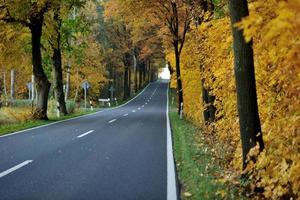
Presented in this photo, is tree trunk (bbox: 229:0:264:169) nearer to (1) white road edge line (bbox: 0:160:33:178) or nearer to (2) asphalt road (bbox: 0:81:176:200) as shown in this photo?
(2) asphalt road (bbox: 0:81:176:200)

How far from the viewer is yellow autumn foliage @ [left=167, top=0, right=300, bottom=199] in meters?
4.08

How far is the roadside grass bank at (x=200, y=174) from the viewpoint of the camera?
7211 mm

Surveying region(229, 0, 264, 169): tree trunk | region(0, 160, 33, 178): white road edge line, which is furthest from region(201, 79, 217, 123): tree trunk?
region(229, 0, 264, 169): tree trunk

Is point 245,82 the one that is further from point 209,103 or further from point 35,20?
point 35,20

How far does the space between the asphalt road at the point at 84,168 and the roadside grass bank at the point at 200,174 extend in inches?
12.1

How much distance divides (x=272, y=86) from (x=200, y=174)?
7.37 feet

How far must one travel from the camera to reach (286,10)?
389cm

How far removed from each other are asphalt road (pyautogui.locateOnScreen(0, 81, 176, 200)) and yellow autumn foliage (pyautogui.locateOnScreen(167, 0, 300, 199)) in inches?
67.5

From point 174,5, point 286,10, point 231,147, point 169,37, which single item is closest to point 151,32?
point 169,37

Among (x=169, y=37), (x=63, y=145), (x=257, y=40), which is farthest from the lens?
(x=169, y=37)

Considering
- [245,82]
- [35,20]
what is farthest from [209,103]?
[35,20]

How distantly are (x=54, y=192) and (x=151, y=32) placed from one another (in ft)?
133

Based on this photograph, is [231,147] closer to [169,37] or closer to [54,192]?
[54,192]

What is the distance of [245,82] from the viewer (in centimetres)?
734
